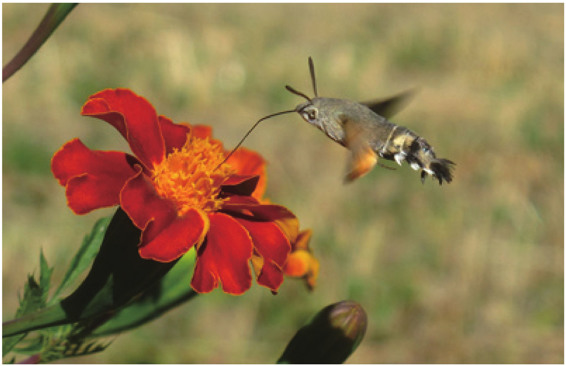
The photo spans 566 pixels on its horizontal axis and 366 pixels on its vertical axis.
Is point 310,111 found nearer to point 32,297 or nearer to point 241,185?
point 241,185

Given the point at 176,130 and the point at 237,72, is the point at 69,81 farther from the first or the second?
the point at 176,130

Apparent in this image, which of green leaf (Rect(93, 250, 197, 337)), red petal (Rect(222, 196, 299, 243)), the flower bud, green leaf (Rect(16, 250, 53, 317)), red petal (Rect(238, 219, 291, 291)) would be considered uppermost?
red petal (Rect(222, 196, 299, 243))

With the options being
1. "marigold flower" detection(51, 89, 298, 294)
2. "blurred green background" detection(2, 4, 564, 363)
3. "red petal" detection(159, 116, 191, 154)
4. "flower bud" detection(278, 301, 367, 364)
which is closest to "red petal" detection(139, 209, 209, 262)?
"marigold flower" detection(51, 89, 298, 294)

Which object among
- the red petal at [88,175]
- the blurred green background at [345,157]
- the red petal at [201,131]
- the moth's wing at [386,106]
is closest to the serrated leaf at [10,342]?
the red petal at [88,175]

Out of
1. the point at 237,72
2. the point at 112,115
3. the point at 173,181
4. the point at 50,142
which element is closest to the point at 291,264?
the point at 173,181

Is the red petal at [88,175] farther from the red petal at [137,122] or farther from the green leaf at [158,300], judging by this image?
the green leaf at [158,300]

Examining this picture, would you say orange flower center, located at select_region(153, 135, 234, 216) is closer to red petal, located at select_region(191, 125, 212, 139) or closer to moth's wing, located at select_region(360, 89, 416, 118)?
red petal, located at select_region(191, 125, 212, 139)
